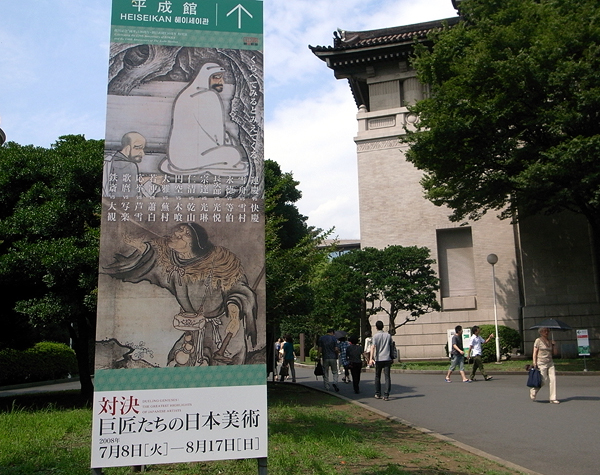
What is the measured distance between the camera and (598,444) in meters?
7.33

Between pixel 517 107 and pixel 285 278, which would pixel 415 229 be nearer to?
pixel 517 107

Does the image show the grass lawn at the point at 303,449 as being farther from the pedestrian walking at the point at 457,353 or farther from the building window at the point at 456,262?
the building window at the point at 456,262

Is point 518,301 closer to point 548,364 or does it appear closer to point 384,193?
point 384,193

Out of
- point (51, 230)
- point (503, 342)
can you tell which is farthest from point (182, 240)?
Result: point (503, 342)

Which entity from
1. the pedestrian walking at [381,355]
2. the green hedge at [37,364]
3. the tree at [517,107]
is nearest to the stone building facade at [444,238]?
the tree at [517,107]

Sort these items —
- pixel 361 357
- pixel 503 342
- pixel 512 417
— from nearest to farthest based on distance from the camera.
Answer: pixel 512 417, pixel 361 357, pixel 503 342

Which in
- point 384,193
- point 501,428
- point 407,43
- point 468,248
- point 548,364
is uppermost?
point 407,43

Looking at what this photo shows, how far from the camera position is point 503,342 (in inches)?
969

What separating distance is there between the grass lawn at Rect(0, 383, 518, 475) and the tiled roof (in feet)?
78.4

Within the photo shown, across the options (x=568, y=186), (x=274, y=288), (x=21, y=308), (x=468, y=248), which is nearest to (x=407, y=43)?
(x=468, y=248)

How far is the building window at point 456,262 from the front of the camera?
28.9 metres

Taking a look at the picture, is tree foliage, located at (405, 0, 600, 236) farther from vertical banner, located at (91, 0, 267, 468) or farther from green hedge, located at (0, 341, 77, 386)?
green hedge, located at (0, 341, 77, 386)

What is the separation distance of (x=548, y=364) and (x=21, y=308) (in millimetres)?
11011

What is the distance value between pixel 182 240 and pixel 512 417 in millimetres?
7356
